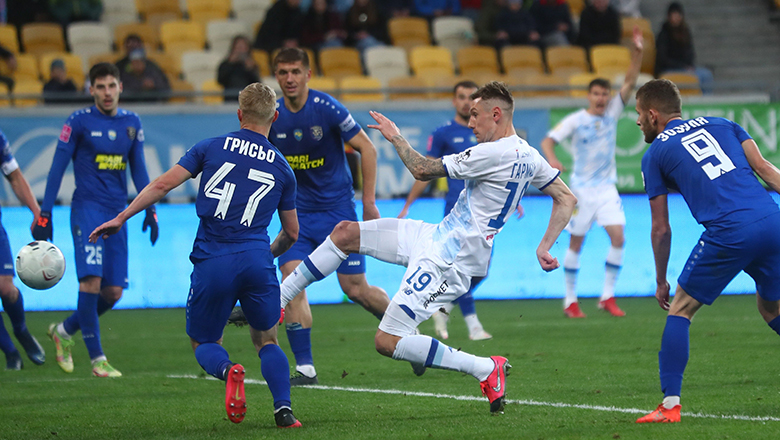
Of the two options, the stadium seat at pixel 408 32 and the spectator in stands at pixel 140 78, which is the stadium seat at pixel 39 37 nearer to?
the spectator in stands at pixel 140 78

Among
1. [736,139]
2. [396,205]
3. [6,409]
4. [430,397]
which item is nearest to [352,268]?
[430,397]

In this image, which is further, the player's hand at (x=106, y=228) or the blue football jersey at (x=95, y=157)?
the blue football jersey at (x=95, y=157)

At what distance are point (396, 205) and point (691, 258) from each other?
813 cm

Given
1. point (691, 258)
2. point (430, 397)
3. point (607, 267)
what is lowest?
point (607, 267)

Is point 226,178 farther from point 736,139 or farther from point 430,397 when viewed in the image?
point 736,139

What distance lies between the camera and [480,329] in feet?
30.6

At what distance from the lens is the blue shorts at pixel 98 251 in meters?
7.87

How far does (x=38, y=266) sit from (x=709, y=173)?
4.47 metres

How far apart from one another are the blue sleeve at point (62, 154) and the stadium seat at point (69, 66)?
8754 mm

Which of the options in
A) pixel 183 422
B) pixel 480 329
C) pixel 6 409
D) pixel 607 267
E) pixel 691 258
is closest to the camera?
pixel 691 258

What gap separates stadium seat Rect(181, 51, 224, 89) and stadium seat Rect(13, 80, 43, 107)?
2507 millimetres

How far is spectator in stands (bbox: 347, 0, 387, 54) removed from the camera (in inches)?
705

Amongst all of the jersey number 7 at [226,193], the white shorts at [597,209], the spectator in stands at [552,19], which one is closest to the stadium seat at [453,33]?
the spectator in stands at [552,19]

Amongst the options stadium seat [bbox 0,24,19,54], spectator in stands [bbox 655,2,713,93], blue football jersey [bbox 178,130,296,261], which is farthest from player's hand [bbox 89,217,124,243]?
spectator in stands [bbox 655,2,713,93]
